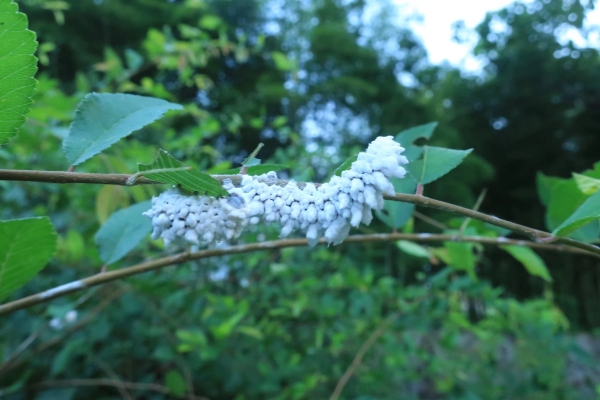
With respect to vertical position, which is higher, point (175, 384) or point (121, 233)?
point (121, 233)

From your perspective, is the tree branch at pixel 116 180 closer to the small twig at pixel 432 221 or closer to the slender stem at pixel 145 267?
the slender stem at pixel 145 267

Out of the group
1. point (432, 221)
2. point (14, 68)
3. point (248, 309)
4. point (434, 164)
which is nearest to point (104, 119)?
point (14, 68)

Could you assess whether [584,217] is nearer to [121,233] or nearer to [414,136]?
[414,136]

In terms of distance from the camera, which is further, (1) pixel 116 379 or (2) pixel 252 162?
(1) pixel 116 379

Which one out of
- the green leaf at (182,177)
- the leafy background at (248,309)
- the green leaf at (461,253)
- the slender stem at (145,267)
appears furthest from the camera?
the leafy background at (248,309)

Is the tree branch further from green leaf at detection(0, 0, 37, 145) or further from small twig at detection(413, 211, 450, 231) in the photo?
small twig at detection(413, 211, 450, 231)

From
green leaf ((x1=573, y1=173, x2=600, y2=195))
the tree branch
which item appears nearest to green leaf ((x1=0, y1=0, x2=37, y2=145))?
the tree branch

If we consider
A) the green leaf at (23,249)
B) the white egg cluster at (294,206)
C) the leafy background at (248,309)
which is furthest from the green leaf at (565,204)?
the green leaf at (23,249)

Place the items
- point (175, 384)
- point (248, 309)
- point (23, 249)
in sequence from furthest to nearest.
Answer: point (248, 309) → point (175, 384) → point (23, 249)
